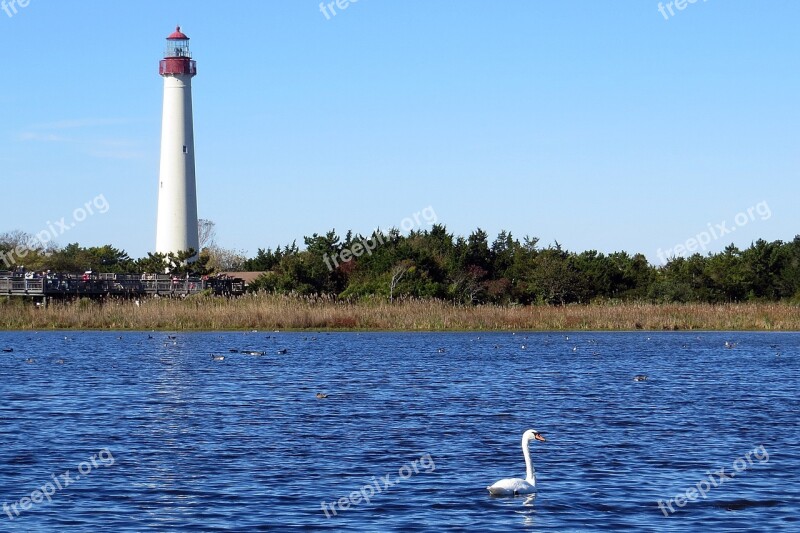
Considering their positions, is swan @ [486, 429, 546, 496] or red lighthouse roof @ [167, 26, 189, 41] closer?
swan @ [486, 429, 546, 496]

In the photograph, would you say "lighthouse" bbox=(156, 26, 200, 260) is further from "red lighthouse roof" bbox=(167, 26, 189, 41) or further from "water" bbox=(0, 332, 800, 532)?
"water" bbox=(0, 332, 800, 532)

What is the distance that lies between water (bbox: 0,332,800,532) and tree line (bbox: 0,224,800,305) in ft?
125

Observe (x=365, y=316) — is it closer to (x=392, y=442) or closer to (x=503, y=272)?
(x=503, y=272)

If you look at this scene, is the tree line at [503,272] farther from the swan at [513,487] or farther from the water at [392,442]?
the swan at [513,487]

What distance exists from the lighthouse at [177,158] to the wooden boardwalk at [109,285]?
4866mm

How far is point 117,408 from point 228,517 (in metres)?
15.7

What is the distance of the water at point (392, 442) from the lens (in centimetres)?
1953

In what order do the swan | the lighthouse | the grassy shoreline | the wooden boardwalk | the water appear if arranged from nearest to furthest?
the water < the swan < the grassy shoreline < the wooden boardwalk < the lighthouse

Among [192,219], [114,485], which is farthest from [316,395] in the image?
[192,219]

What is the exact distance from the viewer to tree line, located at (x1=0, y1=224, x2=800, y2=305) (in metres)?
91.2

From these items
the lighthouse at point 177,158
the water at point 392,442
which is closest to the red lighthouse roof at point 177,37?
the lighthouse at point 177,158

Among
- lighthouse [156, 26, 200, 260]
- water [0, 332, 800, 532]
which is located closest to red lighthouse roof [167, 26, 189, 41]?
lighthouse [156, 26, 200, 260]

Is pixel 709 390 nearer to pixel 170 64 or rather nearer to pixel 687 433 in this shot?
pixel 687 433

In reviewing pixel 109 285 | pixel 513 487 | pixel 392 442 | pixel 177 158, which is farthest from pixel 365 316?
pixel 513 487
